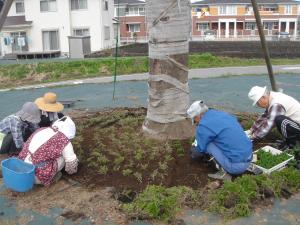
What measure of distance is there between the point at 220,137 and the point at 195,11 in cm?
4497

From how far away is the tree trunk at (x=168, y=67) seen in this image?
4.67m

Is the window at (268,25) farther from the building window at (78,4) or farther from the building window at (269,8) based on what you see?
the building window at (78,4)

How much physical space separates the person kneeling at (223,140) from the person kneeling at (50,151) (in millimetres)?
1282

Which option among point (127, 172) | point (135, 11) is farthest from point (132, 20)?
point (127, 172)

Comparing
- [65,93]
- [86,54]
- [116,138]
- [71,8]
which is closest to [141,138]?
[116,138]

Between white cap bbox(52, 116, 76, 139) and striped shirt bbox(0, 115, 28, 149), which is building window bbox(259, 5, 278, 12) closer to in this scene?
striped shirt bbox(0, 115, 28, 149)

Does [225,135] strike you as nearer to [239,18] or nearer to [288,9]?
[239,18]

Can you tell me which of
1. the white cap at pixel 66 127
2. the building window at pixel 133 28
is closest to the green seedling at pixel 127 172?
the white cap at pixel 66 127

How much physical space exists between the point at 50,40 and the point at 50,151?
76.2 ft

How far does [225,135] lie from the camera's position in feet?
11.9

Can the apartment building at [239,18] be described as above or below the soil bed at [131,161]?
above

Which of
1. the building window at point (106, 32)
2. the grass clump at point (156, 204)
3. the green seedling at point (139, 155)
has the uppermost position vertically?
the building window at point (106, 32)

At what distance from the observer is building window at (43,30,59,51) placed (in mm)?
25359

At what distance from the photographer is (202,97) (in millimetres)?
8312
